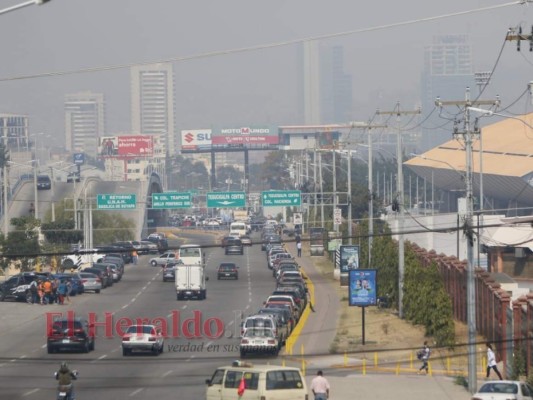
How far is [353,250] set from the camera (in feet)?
260

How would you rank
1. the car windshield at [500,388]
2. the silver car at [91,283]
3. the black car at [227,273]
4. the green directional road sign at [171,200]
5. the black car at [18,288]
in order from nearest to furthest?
the car windshield at [500,388] → the black car at [18,288] → the silver car at [91,283] → the black car at [227,273] → the green directional road sign at [171,200]

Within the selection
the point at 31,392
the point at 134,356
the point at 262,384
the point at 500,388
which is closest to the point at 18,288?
the point at 134,356

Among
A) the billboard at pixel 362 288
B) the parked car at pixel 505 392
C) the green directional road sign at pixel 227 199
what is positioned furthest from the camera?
the green directional road sign at pixel 227 199

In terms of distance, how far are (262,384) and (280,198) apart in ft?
291

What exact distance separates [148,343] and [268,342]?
4506 millimetres

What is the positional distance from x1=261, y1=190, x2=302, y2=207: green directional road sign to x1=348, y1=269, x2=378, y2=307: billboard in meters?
65.4

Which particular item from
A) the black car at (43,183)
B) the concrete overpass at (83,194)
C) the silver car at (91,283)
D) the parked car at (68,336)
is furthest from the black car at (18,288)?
the black car at (43,183)

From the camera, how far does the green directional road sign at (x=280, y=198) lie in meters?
122

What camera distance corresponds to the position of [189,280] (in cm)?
7631

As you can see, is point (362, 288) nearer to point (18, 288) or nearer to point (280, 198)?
point (18, 288)

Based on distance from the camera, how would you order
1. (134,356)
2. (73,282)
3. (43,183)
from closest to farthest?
(134,356), (73,282), (43,183)

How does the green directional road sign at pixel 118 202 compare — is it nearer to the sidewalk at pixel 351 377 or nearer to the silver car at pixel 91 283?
the silver car at pixel 91 283

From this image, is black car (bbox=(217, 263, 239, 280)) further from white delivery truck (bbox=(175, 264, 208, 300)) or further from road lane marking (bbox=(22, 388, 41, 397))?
road lane marking (bbox=(22, 388, 41, 397))

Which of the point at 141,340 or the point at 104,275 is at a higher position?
the point at 141,340
